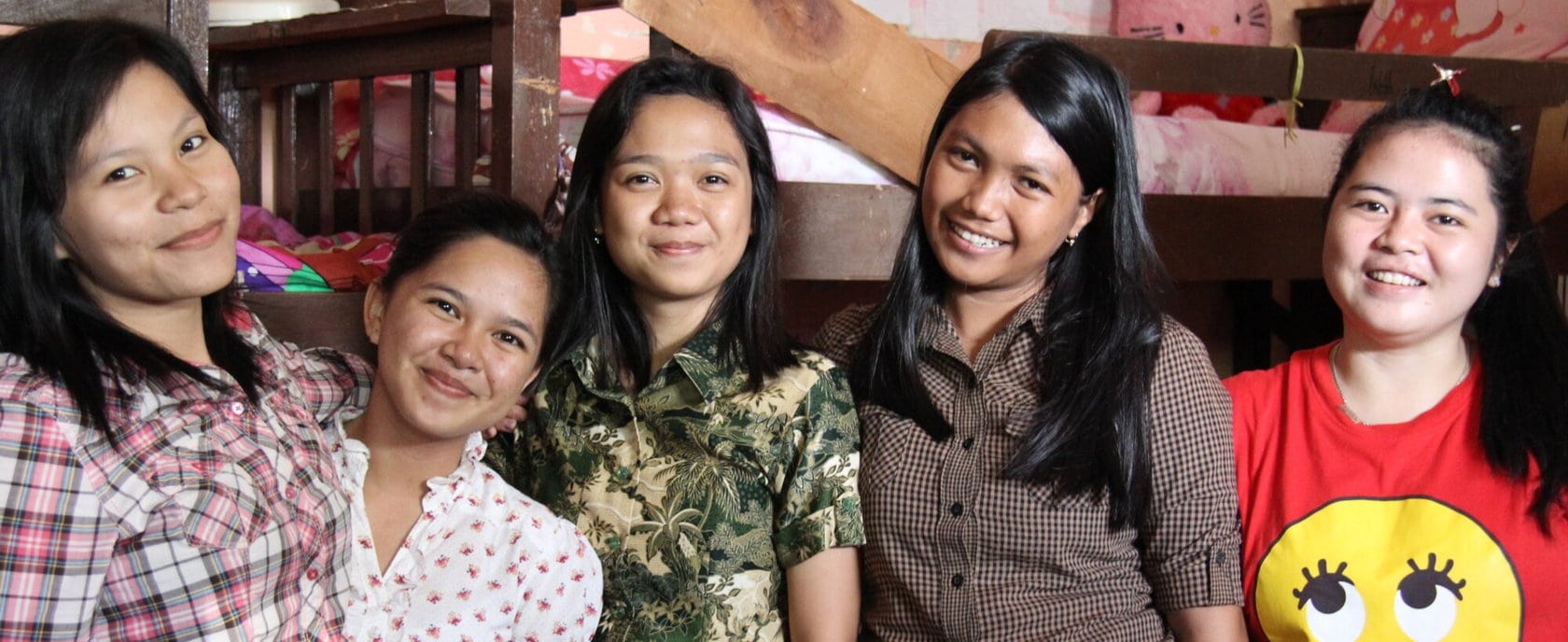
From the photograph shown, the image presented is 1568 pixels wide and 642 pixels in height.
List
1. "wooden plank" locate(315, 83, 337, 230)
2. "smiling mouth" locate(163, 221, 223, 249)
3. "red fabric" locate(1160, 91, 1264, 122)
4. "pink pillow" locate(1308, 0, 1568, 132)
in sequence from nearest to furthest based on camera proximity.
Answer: "smiling mouth" locate(163, 221, 223, 249)
"wooden plank" locate(315, 83, 337, 230)
"pink pillow" locate(1308, 0, 1568, 132)
"red fabric" locate(1160, 91, 1264, 122)

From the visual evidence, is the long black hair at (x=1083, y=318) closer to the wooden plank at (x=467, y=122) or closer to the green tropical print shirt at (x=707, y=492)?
the green tropical print shirt at (x=707, y=492)

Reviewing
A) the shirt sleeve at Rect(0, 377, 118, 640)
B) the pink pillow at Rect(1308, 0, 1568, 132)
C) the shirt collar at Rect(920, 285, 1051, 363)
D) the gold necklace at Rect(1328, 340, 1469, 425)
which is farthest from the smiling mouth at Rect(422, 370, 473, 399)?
the pink pillow at Rect(1308, 0, 1568, 132)

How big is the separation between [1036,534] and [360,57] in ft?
4.60

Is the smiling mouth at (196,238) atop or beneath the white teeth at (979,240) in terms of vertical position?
atop

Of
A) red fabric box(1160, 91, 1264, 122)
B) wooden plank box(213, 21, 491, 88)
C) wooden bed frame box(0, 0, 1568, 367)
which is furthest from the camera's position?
red fabric box(1160, 91, 1264, 122)

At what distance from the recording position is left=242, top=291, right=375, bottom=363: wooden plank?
1671 millimetres

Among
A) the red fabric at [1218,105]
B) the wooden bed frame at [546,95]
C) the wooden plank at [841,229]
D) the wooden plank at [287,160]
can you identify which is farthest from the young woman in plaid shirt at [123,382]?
the red fabric at [1218,105]

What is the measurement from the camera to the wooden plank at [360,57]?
1915mm

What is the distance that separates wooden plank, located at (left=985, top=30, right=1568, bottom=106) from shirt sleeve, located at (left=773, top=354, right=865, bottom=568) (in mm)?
979

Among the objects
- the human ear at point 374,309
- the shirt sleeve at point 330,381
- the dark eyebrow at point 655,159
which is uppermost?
the dark eyebrow at point 655,159

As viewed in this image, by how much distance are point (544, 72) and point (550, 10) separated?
86mm

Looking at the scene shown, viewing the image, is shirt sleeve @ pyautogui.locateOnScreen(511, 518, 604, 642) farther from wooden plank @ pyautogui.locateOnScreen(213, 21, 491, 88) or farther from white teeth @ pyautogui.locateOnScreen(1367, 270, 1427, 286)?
white teeth @ pyautogui.locateOnScreen(1367, 270, 1427, 286)

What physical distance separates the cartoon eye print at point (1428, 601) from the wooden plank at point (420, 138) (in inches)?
59.6

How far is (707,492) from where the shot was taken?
4.96 feet
